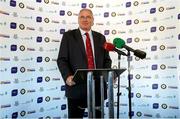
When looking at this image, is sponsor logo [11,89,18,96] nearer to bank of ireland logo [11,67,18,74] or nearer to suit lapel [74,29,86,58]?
bank of ireland logo [11,67,18,74]

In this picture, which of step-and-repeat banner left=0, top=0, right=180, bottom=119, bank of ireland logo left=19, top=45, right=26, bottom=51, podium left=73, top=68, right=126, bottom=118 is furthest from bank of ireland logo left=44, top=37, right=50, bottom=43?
podium left=73, top=68, right=126, bottom=118

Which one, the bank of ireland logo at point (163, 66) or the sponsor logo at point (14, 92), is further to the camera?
the bank of ireland logo at point (163, 66)

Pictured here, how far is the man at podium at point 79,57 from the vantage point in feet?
10.7

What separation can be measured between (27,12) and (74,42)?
3.78ft

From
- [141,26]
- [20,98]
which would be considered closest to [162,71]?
[141,26]

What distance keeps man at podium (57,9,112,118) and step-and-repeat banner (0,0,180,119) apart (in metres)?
0.93

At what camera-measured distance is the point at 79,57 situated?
132 inches

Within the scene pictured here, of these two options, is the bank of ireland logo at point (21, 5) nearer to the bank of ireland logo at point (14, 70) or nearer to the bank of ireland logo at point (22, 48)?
the bank of ireland logo at point (22, 48)

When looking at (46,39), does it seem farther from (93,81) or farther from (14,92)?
(93,81)

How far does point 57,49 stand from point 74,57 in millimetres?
1285

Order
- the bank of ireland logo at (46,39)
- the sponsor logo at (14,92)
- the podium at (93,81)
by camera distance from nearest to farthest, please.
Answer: the podium at (93,81)
the sponsor logo at (14,92)
the bank of ireland logo at (46,39)

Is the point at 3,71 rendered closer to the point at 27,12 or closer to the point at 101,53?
the point at 27,12

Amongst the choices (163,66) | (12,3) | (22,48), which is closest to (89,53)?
(22,48)

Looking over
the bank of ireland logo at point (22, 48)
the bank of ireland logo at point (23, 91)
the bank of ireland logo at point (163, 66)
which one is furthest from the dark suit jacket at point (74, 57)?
the bank of ireland logo at point (163, 66)
